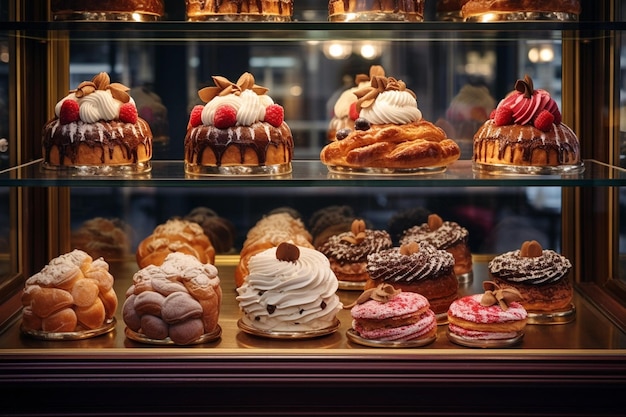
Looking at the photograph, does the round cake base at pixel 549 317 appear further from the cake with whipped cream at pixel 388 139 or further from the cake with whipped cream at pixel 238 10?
the cake with whipped cream at pixel 238 10

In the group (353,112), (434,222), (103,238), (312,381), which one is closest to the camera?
(312,381)

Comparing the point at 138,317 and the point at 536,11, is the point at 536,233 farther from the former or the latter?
the point at 138,317

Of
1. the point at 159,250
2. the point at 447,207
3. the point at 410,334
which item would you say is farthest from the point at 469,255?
the point at 159,250

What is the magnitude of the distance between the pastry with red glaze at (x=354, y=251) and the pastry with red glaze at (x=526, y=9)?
78cm

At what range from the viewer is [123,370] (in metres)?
2.42

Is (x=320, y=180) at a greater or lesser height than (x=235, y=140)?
lesser

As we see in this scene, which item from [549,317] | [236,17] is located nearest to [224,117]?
Answer: [236,17]

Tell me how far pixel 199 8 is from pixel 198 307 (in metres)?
0.83

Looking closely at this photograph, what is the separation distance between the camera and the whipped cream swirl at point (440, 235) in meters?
3.07

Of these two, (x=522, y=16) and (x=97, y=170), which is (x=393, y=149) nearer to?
(x=522, y=16)

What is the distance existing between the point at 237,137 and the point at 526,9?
34.8 inches

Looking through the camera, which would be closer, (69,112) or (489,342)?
(489,342)

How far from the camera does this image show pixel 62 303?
8.57 feet

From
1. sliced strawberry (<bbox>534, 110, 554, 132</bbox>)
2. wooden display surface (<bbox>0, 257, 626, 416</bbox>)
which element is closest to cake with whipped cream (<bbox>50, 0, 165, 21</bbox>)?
wooden display surface (<bbox>0, 257, 626, 416</bbox>)
